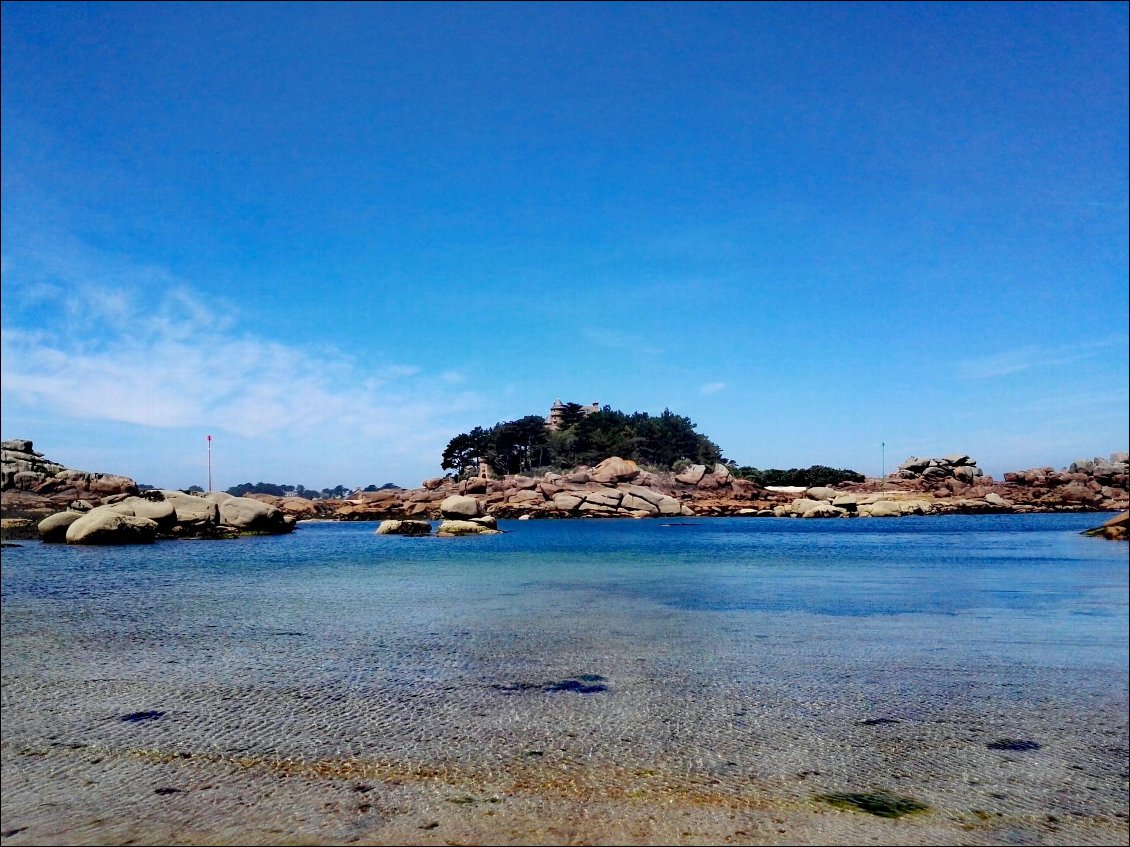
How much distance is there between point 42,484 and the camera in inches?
1174

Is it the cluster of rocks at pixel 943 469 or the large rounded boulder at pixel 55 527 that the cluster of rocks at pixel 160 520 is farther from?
the cluster of rocks at pixel 943 469

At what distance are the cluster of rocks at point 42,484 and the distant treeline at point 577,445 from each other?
177 ft

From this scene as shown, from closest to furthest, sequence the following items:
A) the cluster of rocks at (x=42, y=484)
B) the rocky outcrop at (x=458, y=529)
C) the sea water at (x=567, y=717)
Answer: the sea water at (x=567, y=717) < the cluster of rocks at (x=42, y=484) < the rocky outcrop at (x=458, y=529)

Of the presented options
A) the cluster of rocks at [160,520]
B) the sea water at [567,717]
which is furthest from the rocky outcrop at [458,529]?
the sea water at [567,717]

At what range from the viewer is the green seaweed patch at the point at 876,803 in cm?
446

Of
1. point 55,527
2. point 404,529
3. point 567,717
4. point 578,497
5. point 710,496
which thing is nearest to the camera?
point 567,717

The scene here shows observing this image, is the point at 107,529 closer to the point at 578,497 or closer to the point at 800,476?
the point at 578,497

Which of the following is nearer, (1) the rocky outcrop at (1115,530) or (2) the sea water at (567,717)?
(2) the sea water at (567,717)

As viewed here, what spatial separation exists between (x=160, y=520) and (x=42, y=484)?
4.86m

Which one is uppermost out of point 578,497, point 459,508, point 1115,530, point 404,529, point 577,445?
point 577,445

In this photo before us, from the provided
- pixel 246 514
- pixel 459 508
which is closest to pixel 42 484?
pixel 246 514

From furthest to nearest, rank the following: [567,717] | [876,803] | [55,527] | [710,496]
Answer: [710,496], [55,527], [567,717], [876,803]

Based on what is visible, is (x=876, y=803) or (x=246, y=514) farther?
(x=246, y=514)

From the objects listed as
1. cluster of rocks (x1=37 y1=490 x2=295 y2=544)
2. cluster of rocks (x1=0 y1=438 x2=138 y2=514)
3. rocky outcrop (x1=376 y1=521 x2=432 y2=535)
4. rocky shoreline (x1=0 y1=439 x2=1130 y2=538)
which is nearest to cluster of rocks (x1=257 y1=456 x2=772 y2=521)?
rocky shoreline (x1=0 y1=439 x2=1130 y2=538)
